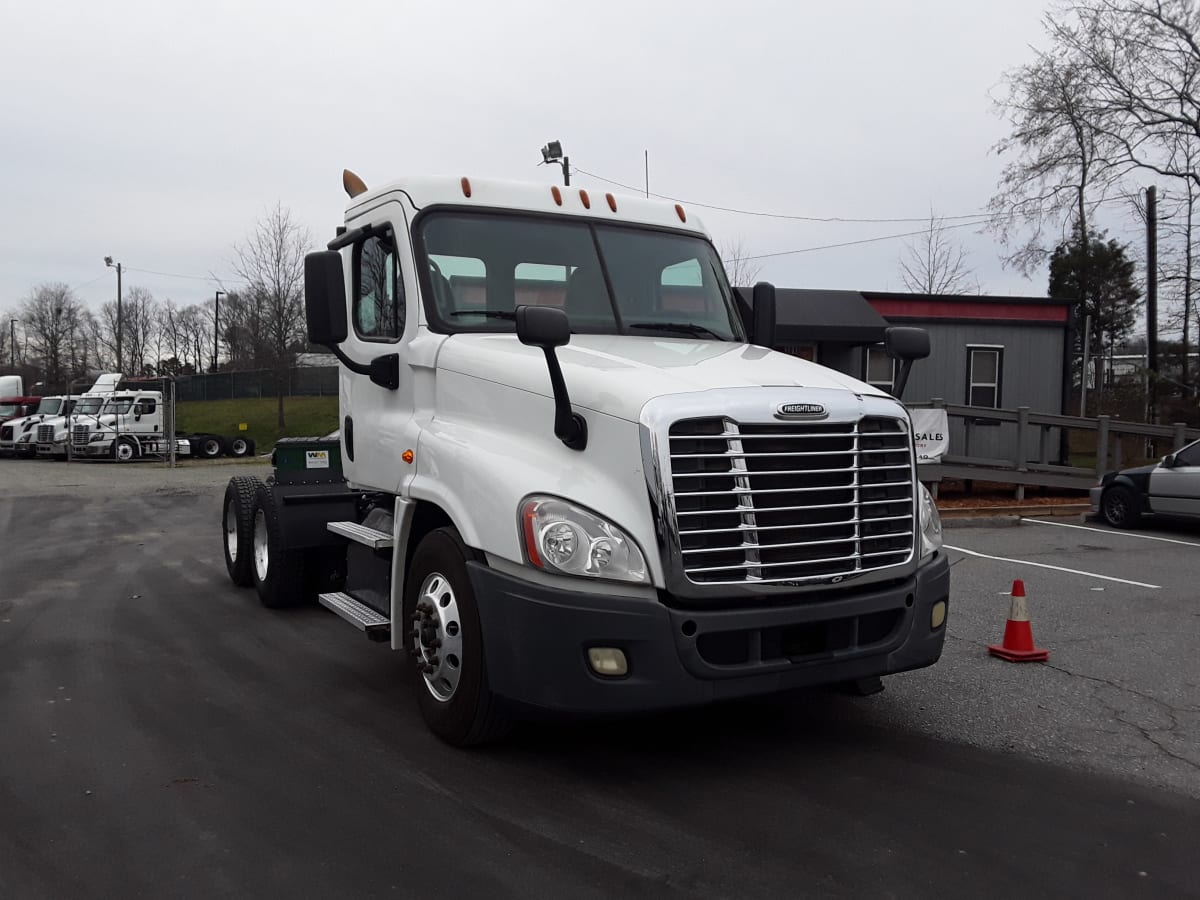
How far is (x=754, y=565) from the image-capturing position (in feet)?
13.5

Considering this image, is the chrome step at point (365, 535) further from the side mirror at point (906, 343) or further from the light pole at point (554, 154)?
the light pole at point (554, 154)

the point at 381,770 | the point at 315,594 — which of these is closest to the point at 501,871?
the point at 381,770

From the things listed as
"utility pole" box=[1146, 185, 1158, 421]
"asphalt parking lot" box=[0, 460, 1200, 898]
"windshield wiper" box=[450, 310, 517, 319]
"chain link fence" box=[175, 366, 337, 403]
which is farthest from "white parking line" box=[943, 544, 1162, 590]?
"chain link fence" box=[175, 366, 337, 403]

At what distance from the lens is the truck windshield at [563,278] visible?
539 centimetres

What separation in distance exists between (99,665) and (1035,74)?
100 ft

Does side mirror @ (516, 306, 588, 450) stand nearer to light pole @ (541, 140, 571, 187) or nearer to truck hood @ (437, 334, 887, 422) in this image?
truck hood @ (437, 334, 887, 422)

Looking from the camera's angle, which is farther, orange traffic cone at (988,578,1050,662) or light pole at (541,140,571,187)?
light pole at (541,140,571,187)

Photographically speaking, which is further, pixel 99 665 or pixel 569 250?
pixel 99 665

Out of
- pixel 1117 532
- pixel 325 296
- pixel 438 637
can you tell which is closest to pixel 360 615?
pixel 438 637

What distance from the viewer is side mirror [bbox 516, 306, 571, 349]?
4.16 meters

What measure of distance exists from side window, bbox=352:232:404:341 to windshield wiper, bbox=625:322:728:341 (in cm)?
127

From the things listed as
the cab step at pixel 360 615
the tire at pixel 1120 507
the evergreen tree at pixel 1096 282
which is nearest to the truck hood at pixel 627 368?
the cab step at pixel 360 615

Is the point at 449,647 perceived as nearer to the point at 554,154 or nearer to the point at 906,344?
the point at 906,344

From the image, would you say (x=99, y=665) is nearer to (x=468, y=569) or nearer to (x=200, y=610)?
(x=200, y=610)
